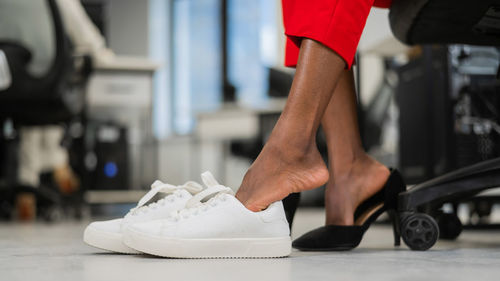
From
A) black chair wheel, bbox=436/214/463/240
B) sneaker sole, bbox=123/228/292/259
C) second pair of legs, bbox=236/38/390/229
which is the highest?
second pair of legs, bbox=236/38/390/229

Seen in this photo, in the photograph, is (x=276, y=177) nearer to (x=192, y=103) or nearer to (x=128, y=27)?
(x=192, y=103)

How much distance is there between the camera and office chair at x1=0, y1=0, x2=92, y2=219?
2279mm

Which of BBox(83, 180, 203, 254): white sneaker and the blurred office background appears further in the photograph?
the blurred office background

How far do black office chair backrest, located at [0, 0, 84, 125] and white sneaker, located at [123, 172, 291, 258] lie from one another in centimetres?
160

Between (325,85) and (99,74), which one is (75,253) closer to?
(325,85)

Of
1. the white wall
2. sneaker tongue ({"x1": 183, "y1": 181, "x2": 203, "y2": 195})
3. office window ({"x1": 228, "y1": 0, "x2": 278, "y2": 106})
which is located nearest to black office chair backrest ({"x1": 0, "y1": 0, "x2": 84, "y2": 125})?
sneaker tongue ({"x1": 183, "y1": 181, "x2": 203, "y2": 195})

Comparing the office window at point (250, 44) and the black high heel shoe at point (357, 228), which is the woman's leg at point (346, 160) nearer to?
the black high heel shoe at point (357, 228)

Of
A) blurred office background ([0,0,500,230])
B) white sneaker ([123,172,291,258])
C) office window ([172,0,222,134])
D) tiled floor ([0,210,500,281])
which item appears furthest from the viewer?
office window ([172,0,222,134])

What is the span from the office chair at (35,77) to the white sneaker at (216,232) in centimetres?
155

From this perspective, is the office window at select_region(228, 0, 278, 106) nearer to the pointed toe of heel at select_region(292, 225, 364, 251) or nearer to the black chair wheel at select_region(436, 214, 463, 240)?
Result: the black chair wheel at select_region(436, 214, 463, 240)

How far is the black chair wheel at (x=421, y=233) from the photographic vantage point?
101 centimetres

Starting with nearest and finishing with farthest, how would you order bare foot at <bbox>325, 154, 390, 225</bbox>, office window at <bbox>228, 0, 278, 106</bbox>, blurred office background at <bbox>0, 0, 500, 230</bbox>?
bare foot at <bbox>325, 154, 390, 225</bbox> < blurred office background at <bbox>0, 0, 500, 230</bbox> < office window at <bbox>228, 0, 278, 106</bbox>

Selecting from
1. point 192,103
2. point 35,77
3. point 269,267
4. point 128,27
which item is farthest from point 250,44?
point 269,267

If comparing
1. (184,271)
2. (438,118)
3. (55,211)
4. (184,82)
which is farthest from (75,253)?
(184,82)
